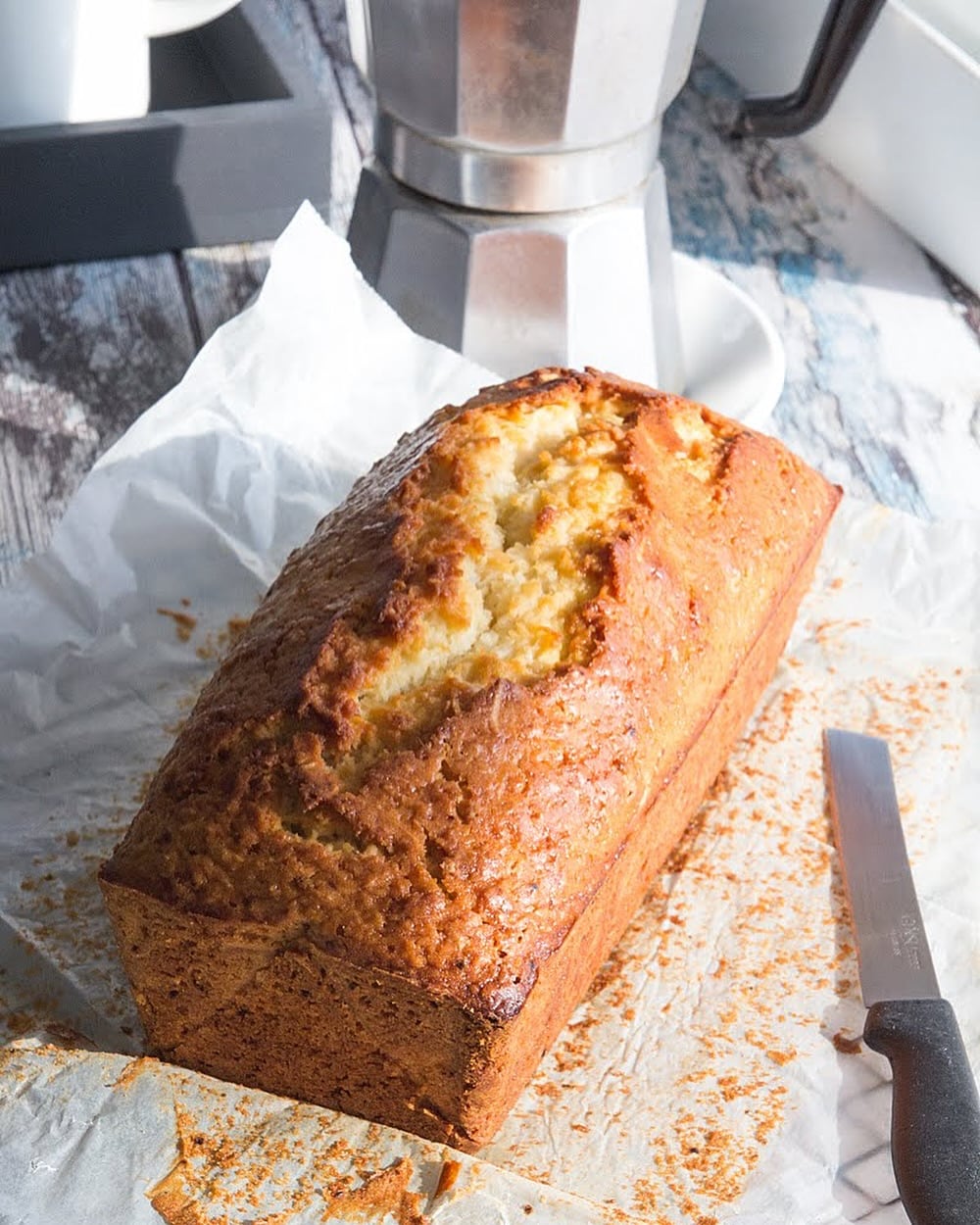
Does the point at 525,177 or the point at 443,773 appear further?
the point at 525,177

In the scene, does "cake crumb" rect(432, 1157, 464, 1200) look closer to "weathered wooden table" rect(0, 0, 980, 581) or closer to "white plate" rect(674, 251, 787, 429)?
"weathered wooden table" rect(0, 0, 980, 581)

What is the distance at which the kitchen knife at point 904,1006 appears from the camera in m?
1.15

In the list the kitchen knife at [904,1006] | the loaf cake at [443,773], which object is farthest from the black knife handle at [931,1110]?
the loaf cake at [443,773]

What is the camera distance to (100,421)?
197 cm

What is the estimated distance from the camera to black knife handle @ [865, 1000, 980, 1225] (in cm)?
113

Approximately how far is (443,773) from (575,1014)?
12.3 inches

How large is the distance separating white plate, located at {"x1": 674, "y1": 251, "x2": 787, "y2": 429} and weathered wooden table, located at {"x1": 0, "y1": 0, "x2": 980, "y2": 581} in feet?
0.52

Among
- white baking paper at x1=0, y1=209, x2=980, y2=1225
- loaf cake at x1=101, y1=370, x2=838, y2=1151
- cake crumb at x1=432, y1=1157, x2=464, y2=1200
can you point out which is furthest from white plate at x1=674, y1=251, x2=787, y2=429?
cake crumb at x1=432, y1=1157, x2=464, y2=1200

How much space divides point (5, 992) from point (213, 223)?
4.19 feet

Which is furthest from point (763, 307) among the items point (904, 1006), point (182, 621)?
point (904, 1006)

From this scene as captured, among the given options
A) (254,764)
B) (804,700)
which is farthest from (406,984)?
(804,700)

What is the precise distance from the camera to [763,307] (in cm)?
230

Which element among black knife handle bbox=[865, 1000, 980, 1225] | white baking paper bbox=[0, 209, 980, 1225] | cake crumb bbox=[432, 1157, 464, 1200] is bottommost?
white baking paper bbox=[0, 209, 980, 1225]

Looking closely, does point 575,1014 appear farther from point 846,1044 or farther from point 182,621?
point 182,621
